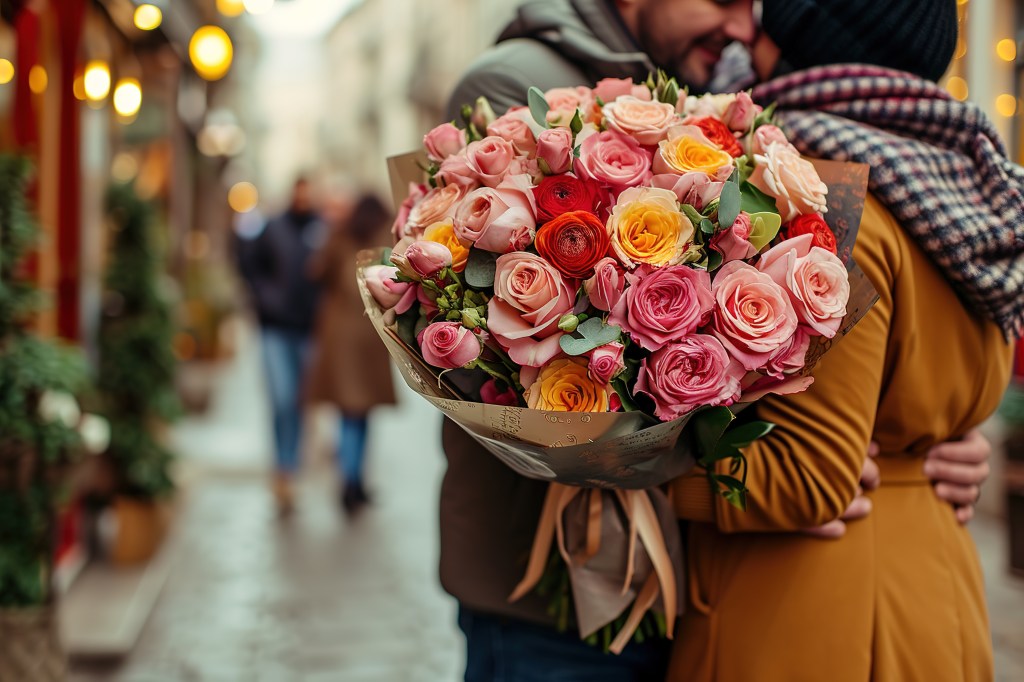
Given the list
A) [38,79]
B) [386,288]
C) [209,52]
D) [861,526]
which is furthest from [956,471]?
[209,52]

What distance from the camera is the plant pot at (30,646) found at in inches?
130

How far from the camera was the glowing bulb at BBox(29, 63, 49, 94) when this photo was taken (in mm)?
5199

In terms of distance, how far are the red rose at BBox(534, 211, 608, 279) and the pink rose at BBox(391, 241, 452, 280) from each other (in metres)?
0.15

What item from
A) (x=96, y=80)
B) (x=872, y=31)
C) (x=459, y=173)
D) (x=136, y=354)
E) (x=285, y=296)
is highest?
(x=96, y=80)

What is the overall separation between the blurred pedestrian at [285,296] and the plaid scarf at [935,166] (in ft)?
19.5

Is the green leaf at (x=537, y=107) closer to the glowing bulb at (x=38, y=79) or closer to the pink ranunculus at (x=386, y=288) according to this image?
the pink ranunculus at (x=386, y=288)

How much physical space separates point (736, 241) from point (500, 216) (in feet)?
1.26

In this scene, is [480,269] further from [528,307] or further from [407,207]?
[407,207]

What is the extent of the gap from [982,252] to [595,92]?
78cm

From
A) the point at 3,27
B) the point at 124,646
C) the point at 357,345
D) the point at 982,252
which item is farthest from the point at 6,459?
the point at 357,345

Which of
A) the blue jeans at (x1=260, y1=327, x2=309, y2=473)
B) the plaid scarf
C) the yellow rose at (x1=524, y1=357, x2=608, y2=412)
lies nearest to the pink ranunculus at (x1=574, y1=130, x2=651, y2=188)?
the yellow rose at (x1=524, y1=357, x2=608, y2=412)

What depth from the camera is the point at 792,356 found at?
5.39 ft

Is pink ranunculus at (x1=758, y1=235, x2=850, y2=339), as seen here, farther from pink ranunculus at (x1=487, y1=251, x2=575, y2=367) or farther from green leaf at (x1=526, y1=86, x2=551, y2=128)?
green leaf at (x1=526, y1=86, x2=551, y2=128)

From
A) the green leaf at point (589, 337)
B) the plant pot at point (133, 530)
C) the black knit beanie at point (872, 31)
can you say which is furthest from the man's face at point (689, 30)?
the plant pot at point (133, 530)
